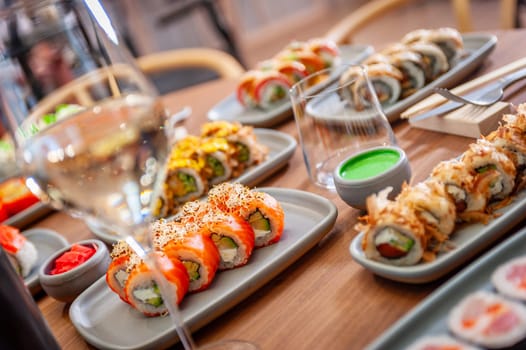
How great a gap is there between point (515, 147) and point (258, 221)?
1.34 ft

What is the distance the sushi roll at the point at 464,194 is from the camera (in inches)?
32.1

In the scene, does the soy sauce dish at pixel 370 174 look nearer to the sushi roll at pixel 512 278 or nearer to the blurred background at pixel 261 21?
the sushi roll at pixel 512 278

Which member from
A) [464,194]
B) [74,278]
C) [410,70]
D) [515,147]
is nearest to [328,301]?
[464,194]

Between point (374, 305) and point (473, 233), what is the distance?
0.54ft

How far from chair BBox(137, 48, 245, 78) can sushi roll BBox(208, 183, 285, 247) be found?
1.43 meters

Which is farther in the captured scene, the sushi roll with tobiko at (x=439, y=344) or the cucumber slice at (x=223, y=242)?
the cucumber slice at (x=223, y=242)

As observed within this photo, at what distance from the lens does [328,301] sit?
→ 2.70 feet

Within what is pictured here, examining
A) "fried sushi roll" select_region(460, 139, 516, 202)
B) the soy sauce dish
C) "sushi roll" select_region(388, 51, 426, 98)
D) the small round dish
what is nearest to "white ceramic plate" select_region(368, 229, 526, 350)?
"fried sushi roll" select_region(460, 139, 516, 202)

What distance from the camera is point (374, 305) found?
2.54ft

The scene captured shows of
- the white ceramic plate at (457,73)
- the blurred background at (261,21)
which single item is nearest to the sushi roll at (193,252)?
the white ceramic plate at (457,73)

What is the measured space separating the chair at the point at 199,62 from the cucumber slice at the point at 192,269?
153cm

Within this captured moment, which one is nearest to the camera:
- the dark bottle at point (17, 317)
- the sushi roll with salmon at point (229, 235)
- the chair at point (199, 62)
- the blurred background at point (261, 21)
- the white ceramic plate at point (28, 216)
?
the dark bottle at point (17, 317)

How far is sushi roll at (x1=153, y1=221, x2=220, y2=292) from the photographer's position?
3.05 feet

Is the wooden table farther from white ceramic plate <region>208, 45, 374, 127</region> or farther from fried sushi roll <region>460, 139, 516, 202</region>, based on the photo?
white ceramic plate <region>208, 45, 374, 127</region>
